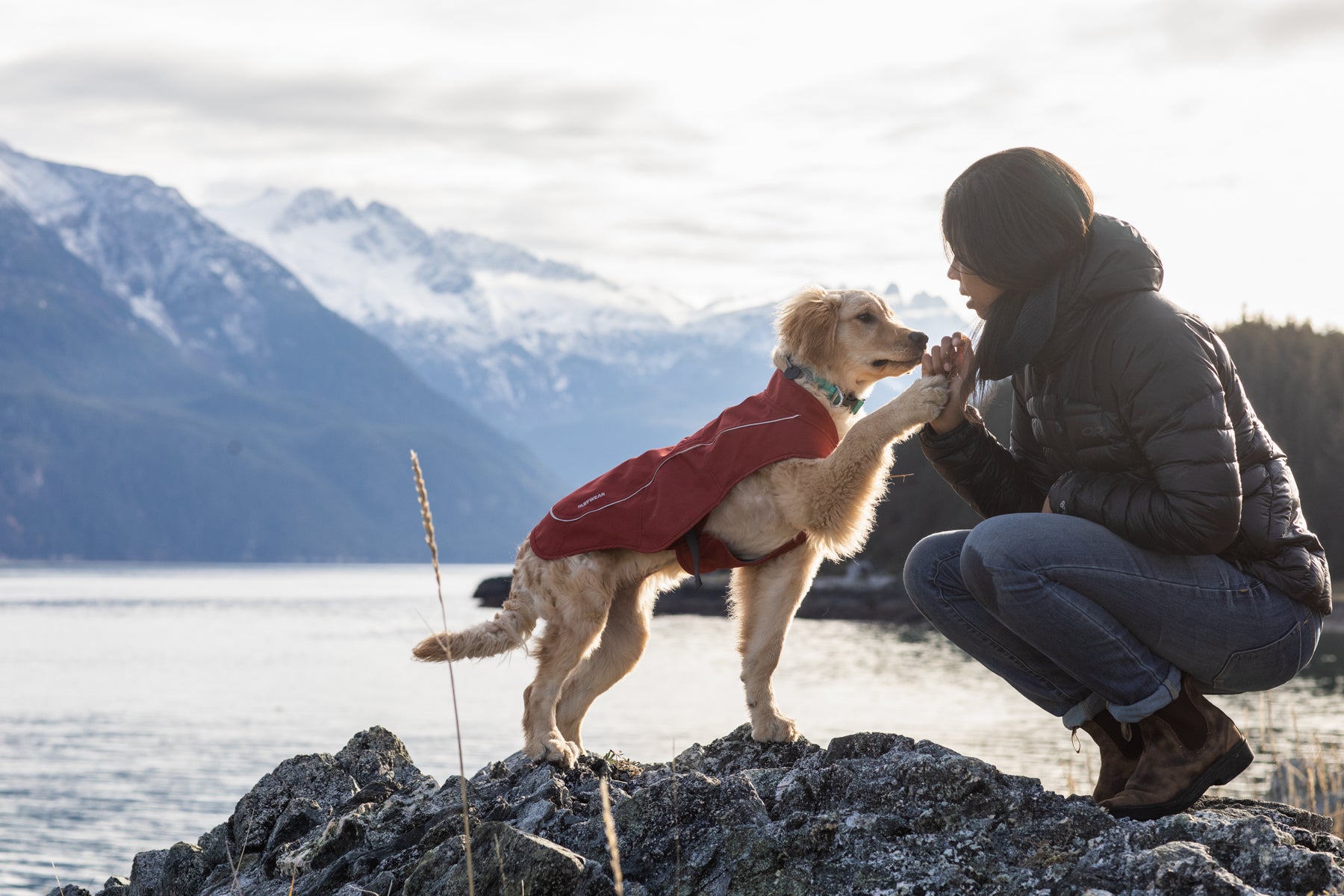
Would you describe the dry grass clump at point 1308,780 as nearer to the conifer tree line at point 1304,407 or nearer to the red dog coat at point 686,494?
the red dog coat at point 686,494

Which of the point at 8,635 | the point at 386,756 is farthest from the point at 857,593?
the point at 386,756

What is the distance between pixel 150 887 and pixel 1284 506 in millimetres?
5438

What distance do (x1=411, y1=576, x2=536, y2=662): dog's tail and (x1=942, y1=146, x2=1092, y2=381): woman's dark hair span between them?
2.27 meters

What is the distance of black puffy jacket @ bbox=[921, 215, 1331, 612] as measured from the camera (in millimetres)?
3777

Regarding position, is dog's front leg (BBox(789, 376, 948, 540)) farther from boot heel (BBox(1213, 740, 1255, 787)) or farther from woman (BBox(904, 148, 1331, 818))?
boot heel (BBox(1213, 740, 1255, 787))

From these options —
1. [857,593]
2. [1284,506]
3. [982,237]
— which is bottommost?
[857,593]

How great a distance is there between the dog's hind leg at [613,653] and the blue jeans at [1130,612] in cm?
189

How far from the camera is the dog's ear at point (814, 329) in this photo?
5645mm

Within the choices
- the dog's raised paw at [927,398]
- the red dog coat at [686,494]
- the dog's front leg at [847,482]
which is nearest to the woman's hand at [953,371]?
the dog's raised paw at [927,398]

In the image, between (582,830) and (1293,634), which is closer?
(1293,634)

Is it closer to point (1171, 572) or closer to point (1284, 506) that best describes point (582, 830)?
point (1171, 572)

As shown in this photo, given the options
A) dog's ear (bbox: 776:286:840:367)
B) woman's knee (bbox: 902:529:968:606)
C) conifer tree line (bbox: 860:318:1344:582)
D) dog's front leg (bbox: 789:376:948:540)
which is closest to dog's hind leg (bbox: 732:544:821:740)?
dog's front leg (bbox: 789:376:948:540)

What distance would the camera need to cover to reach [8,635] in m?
66.6

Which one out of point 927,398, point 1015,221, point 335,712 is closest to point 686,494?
point 927,398
